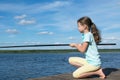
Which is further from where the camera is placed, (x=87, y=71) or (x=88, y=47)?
(x=87, y=71)

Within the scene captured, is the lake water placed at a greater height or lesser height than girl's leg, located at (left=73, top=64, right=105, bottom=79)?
lesser

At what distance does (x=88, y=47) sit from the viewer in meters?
8.27

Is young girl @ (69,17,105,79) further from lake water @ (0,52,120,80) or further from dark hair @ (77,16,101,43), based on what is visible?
lake water @ (0,52,120,80)

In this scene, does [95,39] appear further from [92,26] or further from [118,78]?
[118,78]

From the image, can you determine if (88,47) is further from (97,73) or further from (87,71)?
(97,73)

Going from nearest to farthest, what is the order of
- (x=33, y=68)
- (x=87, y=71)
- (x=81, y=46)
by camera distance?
(x=81, y=46)
(x=87, y=71)
(x=33, y=68)

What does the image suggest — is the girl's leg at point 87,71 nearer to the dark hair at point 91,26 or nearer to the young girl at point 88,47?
the young girl at point 88,47

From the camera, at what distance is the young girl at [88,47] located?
26.7 feet

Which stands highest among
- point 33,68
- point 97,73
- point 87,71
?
point 87,71

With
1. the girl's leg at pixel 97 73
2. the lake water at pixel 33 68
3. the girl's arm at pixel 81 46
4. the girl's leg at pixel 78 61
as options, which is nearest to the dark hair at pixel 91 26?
the girl's arm at pixel 81 46

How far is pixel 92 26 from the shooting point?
8320 mm

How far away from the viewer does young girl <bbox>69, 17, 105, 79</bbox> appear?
814cm

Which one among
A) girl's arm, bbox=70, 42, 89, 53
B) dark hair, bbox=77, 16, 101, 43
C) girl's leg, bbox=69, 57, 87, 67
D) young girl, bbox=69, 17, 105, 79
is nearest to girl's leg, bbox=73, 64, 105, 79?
young girl, bbox=69, 17, 105, 79

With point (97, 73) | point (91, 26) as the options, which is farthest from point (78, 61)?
point (91, 26)
